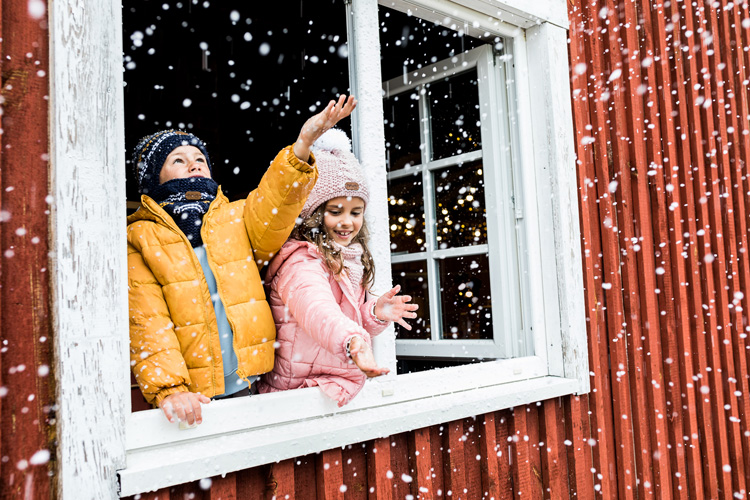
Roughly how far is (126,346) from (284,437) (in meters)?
0.55

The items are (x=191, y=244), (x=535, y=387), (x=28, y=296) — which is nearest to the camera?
(x=28, y=296)

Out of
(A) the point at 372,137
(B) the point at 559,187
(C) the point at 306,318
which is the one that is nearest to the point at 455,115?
(B) the point at 559,187

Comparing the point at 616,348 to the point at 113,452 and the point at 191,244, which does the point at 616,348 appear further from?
the point at 113,452

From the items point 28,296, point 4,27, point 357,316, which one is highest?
point 4,27

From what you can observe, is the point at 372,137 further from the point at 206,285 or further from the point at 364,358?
the point at 364,358

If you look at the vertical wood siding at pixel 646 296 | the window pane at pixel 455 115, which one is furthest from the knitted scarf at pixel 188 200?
the window pane at pixel 455 115

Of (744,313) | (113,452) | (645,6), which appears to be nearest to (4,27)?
(113,452)

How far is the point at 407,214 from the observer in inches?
138

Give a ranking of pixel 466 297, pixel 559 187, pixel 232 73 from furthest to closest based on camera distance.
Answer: pixel 232 73 < pixel 466 297 < pixel 559 187

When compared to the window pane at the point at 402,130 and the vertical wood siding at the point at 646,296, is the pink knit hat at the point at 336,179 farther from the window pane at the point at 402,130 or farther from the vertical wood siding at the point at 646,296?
the window pane at the point at 402,130

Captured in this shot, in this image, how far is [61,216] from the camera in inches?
53.2

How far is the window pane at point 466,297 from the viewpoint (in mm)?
2930

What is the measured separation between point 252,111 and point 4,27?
3.32 m

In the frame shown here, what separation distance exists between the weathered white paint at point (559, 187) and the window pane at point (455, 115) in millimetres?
338
